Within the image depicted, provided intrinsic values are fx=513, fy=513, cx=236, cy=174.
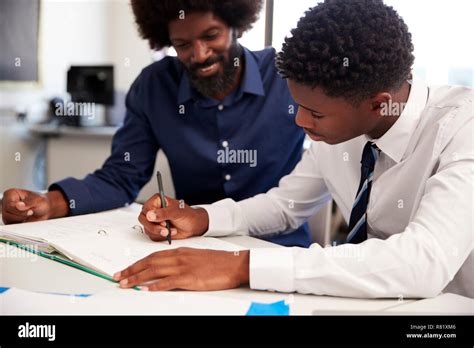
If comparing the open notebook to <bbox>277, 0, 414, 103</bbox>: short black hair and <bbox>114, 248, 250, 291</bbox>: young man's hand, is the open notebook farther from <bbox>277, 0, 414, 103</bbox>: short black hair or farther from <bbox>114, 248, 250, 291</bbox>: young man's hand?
<bbox>277, 0, 414, 103</bbox>: short black hair

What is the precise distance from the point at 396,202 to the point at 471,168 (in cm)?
25

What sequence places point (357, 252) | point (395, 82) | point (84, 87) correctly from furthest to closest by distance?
point (84, 87) < point (395, 82) < point (357, 252)

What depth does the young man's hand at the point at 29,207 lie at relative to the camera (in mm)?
1252

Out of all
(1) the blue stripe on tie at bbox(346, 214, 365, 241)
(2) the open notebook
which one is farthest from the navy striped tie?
(2) the open notebook

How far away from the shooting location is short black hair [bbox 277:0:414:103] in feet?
3.03

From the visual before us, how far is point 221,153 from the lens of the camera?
160 centimetres

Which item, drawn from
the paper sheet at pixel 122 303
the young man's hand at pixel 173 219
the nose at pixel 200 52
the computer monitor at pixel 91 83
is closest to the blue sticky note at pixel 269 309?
the paper sheet at pixel 122 303

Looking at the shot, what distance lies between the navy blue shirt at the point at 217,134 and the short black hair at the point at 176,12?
12cm

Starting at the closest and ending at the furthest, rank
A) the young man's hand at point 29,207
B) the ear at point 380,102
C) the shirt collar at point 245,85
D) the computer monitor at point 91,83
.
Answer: the ear at point 380,102 → the young man's hand at point 29,207 → the shirt collar at point 245,85 → the computer monitor at point 91,83

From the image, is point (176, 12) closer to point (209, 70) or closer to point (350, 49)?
point (209, 70)

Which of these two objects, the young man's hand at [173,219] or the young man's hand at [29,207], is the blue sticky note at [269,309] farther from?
the young man's hand at [29,207]

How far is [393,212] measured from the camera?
109 cm

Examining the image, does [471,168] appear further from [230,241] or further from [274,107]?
[274,107]
